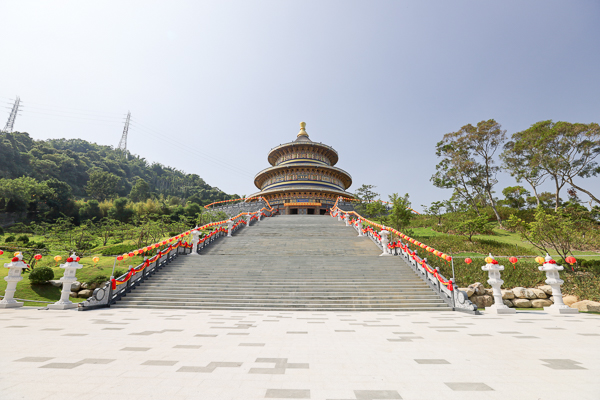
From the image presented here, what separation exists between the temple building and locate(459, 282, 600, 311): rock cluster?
1185 inches

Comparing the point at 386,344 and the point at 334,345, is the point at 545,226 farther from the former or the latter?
the point at 334,345

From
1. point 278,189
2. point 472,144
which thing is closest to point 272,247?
point 278,189

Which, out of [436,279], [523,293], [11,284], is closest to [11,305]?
[11,284]

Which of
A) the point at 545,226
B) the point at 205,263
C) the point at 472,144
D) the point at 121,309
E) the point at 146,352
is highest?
the point at 472,144

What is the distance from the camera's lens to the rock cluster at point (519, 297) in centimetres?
1045

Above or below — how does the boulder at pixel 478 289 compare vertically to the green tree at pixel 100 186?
below

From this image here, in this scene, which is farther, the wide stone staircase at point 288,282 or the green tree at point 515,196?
the green tree at point 515,196

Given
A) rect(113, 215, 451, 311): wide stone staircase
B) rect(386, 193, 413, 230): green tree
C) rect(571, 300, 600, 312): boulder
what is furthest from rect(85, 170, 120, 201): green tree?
rect(571, 300, 600, 312): boulder

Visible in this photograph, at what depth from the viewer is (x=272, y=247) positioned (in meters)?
17.5

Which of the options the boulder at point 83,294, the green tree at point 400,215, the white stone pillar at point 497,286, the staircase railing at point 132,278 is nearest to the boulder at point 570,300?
the white stone pillar at point 497,286

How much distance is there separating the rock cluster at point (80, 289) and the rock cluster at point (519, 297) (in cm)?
1889

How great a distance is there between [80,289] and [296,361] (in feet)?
50.7

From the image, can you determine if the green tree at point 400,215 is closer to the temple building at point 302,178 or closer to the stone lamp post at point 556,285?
the stone lamp post at point 556,285

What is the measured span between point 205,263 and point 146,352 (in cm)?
1037
